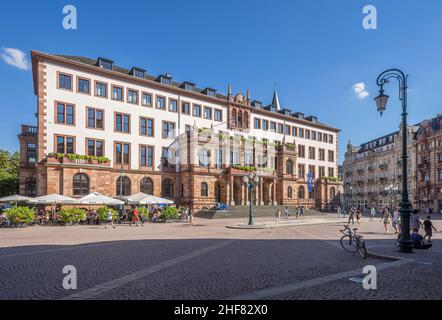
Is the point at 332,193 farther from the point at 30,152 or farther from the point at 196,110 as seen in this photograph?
the point at 30,152

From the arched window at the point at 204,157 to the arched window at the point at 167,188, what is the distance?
517 centimetres

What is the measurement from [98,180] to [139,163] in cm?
632

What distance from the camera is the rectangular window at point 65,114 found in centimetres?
3359

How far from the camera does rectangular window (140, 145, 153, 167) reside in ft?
131

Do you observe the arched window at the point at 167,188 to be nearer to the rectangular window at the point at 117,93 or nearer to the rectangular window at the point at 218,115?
the rectangular window at the point at 117,93

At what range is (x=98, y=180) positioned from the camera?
113 feet

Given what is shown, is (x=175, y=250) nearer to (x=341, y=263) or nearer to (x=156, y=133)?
(x=341, y=263)

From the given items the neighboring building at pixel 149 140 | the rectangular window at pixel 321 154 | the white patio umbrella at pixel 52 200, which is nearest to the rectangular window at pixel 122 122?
the neighboring building at pixel 149 140

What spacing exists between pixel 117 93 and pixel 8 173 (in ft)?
96.2

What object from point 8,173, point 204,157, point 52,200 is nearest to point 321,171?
point 204,157

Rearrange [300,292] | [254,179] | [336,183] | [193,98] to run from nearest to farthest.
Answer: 1. [300,292]
2. [254,179]
3. [193,98]
4. [336,183]

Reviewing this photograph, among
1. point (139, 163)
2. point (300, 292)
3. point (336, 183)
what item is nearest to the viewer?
point (300, 292)
